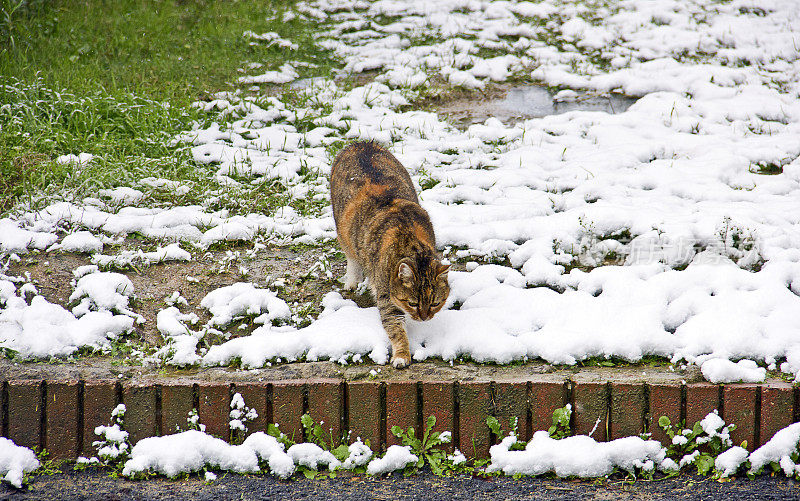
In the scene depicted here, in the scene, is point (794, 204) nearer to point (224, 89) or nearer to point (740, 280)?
point (740, 280)

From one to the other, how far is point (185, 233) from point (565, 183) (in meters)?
2.40

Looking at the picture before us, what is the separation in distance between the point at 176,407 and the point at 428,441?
1060 mm

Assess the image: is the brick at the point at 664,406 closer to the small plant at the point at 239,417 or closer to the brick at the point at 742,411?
the brick at the point at 742,411

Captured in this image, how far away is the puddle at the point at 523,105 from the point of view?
557 cm

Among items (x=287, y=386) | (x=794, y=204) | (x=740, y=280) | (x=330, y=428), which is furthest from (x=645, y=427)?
(x=794, y=204)

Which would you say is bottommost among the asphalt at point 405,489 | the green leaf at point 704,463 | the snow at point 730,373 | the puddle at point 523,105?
the asphalt at point 405,489

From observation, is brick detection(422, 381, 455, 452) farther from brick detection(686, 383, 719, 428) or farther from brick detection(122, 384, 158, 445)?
brick detection(122, 384, 158, 445)

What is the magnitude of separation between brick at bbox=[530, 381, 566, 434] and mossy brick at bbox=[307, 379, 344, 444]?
79 cm

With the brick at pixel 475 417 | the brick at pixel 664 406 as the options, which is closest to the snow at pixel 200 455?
the brick at pixel 475 417

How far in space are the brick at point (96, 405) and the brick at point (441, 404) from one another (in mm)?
1300

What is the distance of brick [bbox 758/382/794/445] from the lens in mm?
2621

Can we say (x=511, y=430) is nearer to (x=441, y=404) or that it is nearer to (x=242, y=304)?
(x=441, y=404)

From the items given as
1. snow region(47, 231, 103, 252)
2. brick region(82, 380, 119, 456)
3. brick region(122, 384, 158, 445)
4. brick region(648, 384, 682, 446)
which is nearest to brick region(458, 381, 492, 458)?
brick region(648, 384, 682, 446)

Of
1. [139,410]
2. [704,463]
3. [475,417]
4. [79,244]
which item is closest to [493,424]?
[475,417]
